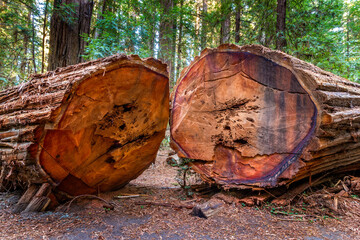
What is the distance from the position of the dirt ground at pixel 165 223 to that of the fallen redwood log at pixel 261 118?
407 mm

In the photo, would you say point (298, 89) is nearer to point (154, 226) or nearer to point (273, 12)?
point (154, 226)

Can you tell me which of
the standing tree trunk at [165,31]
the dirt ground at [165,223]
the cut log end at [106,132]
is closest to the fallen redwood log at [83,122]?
the cut log end at [106,132]

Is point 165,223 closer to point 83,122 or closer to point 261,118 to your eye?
point 83,122

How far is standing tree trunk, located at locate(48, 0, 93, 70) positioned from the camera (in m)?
4.58

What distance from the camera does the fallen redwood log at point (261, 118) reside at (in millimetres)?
2193

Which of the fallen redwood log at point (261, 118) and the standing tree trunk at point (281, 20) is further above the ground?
the standing tree trunk at point (281, 20)

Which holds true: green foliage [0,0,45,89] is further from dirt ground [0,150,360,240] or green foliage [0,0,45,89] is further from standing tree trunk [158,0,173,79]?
dirt ground [0,150,360,240]

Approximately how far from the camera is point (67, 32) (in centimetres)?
477

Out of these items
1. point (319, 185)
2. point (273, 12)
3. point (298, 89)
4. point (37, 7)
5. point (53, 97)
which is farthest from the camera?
point (273, 12)

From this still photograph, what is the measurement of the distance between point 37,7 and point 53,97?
4.08m

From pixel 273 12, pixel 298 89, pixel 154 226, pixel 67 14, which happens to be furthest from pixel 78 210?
pixel 273 12

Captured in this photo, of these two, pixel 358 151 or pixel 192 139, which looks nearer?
pixel 358 151

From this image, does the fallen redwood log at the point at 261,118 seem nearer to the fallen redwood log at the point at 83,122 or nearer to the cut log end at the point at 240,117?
the cut log end at the point at 240,117

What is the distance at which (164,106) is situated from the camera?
9.54 feet
